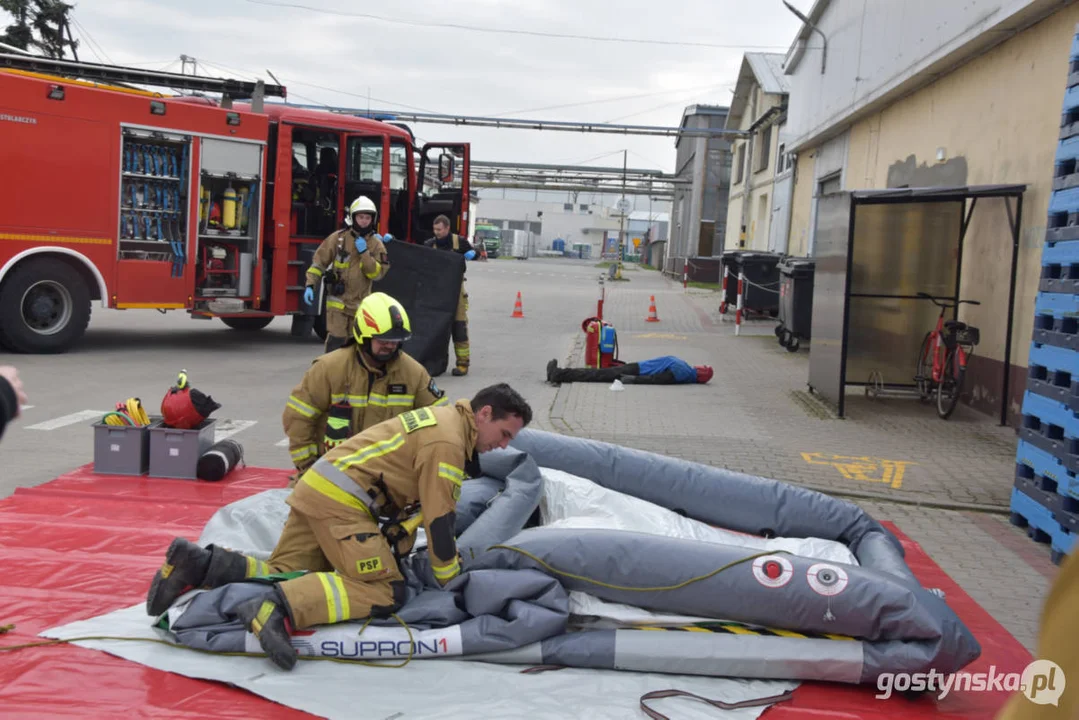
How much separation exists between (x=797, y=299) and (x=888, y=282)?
4.92 meters

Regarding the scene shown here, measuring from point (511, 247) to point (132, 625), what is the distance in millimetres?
75905

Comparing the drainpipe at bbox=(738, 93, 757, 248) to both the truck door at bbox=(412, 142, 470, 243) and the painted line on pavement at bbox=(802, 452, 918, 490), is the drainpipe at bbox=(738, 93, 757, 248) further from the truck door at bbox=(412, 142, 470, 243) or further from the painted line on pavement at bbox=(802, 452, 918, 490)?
the painted line on pavement at bbox=(802, 452, 918, 490)

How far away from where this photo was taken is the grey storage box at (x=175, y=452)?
700cm

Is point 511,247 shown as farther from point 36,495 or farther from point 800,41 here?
point 36,495

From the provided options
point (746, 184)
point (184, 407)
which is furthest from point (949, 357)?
point (746, 184)

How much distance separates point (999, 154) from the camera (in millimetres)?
10852

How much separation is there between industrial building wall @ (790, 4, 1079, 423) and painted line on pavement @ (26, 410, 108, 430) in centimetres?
912

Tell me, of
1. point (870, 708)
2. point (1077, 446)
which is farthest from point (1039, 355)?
point (870, 708)

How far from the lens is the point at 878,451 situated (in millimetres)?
9094

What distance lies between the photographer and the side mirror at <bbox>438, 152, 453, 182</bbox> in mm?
15633

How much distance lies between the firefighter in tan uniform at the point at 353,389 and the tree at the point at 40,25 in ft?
83.8

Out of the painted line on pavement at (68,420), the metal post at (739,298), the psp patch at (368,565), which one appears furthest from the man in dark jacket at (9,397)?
the metal post at (739,298)

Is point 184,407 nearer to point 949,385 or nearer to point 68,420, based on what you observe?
point 68,420
